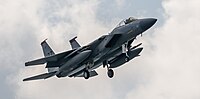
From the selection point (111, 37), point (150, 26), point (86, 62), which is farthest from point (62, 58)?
point (150, 26)

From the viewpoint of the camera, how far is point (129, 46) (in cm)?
4631

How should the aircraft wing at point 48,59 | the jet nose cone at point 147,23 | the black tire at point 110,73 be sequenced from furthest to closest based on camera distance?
the black tire at point 110,73, the aircraft wing at point 48,59, the jet nose cone at point 147,23

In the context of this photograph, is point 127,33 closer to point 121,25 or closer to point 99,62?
point 121,25

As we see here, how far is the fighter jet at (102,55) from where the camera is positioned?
4500 centimetres

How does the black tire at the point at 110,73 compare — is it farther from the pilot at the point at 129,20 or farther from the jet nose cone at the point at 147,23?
the jet nose cone at the point at 147,23

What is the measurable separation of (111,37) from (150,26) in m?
3.78

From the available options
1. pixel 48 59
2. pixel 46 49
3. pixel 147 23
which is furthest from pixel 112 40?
pixel 46 49

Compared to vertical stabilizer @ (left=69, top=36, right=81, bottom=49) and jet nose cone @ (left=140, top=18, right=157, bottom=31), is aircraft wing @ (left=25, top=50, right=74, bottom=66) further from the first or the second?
jet nose cone @ (left=140, top=18, right=157, bottom=31)

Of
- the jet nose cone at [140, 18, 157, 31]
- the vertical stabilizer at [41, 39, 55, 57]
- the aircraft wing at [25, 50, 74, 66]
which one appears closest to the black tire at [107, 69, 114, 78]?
the aircraft wing at [25, 50, 74, 66]

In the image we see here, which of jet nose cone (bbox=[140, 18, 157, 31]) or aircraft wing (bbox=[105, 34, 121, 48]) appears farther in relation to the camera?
aircraft wing (bbox=[105, 34, 121, 48])

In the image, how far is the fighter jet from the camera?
4500 cm

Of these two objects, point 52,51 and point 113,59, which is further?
point 52,51

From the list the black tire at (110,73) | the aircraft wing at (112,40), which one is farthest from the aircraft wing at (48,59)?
the aircraft wing at (112,40)

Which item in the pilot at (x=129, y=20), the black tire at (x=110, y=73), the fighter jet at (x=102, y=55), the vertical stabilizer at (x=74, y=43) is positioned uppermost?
the vertical stabilizer at (x=74, y=43)
